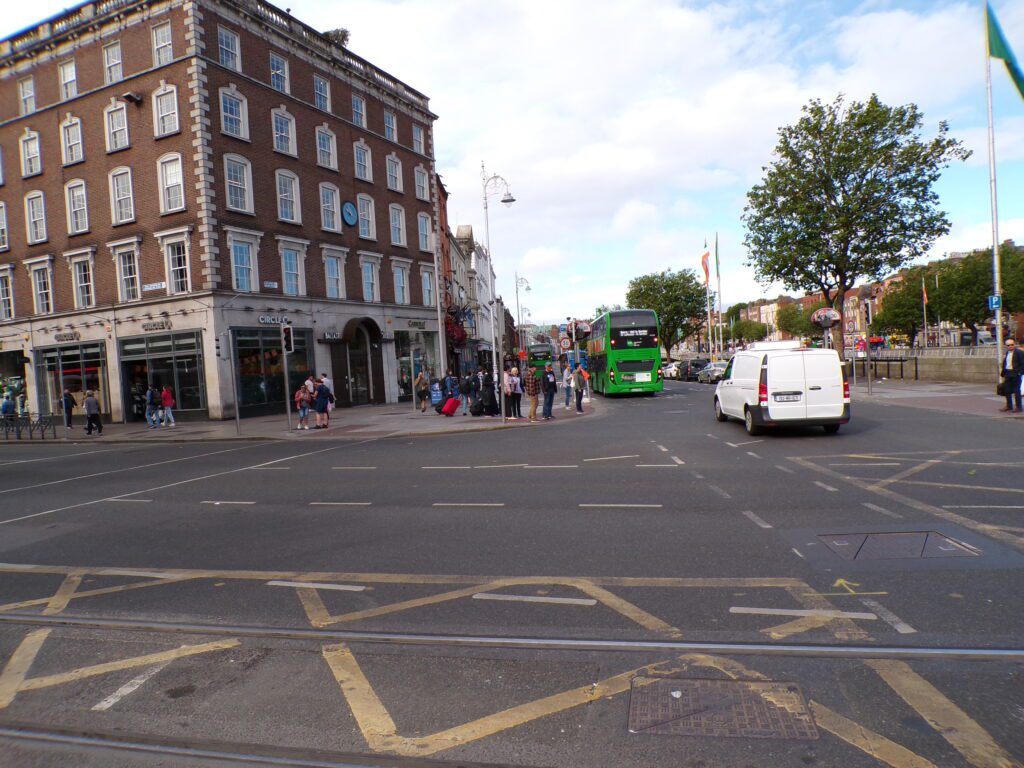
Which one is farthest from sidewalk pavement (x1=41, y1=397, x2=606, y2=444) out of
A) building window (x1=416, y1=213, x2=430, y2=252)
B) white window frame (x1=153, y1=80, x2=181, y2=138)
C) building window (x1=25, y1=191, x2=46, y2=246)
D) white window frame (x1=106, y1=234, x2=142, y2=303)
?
building window (x1=416, y1=213, x2=430, y2=252)

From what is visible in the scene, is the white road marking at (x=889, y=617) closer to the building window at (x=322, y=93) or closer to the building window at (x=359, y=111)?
the building window at (x=322, y=93)

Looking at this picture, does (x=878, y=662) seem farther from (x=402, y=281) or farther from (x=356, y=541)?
(x=402, y=281)

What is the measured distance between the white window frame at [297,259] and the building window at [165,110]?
19.1ft

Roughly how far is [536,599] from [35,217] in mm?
36314

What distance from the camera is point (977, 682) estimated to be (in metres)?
Result: 3.46

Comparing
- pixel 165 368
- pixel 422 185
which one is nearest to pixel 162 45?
pixel 165 368

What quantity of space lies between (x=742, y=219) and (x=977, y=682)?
34.4 metres

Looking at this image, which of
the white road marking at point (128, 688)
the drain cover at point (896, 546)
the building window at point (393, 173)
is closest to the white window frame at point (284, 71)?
the building window at point (393, 173)

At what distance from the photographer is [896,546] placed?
19.4ft

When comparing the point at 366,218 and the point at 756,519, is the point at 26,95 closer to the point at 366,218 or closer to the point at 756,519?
the point at 366,218

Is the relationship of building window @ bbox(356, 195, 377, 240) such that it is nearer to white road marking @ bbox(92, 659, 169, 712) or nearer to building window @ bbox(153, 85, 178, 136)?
building window @ bbox(153, 85, 178, 136)

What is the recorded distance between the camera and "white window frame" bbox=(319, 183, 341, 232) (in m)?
32.2

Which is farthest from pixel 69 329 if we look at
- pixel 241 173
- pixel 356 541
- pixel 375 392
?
pixel 356 541

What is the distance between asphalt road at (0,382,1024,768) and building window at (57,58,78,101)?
2782 cm
